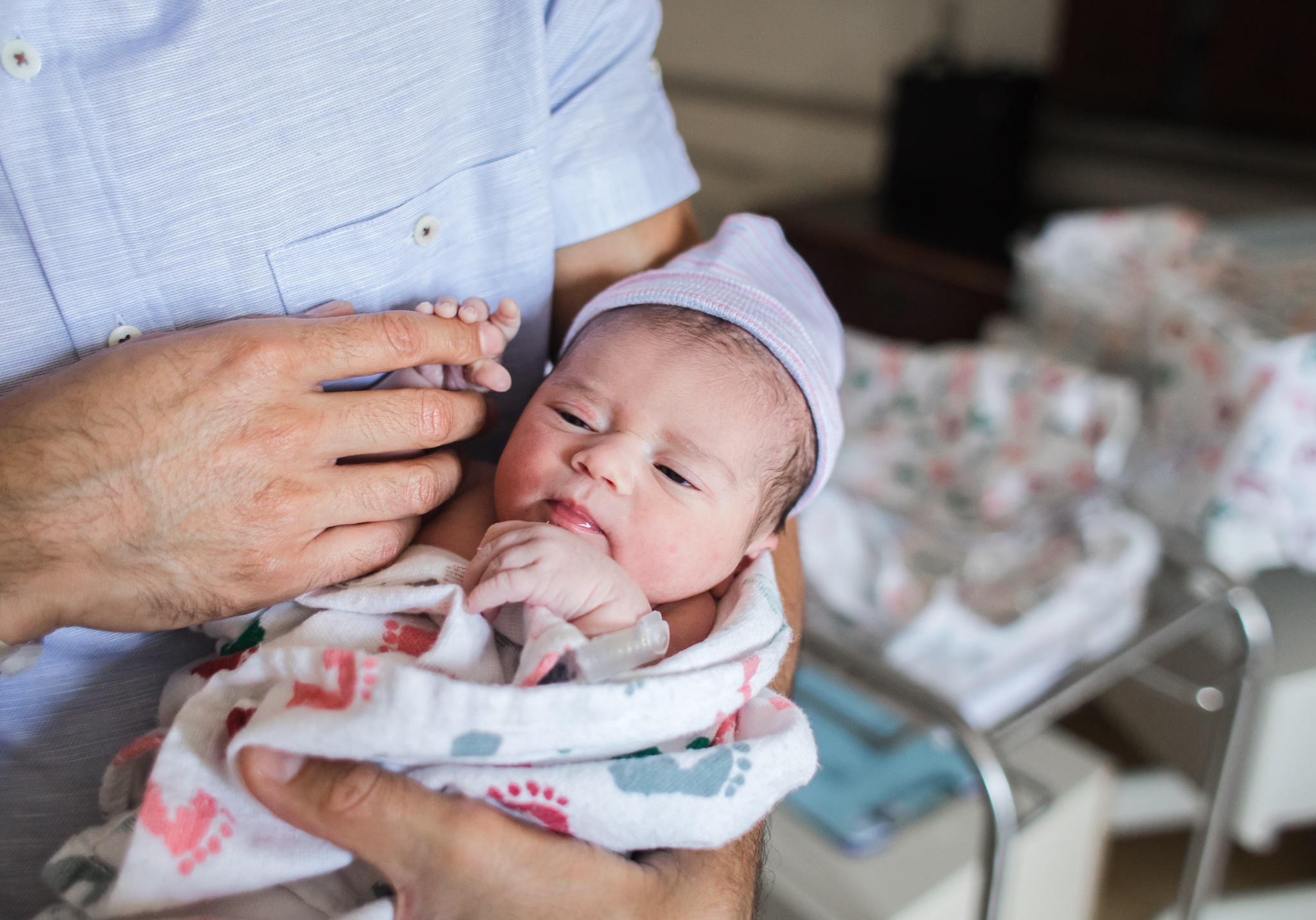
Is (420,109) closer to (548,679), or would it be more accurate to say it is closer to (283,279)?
(283,279)

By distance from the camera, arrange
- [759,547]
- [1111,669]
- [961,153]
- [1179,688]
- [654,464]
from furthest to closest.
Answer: [961,153] → [1179,688] → [1111,669] → [759,547] → [654,464]

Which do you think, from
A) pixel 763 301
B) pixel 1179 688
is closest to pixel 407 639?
pixel 763 301

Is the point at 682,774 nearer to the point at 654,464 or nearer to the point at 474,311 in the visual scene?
the point at 654,464

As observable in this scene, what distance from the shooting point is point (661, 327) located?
82 centimetres

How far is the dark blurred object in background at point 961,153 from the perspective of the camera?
112 inches

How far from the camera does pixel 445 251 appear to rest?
0.83 metres

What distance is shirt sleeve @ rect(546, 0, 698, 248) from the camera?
0.88 meters

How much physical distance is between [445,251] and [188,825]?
500 millimetres

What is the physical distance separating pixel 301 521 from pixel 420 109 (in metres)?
0.36

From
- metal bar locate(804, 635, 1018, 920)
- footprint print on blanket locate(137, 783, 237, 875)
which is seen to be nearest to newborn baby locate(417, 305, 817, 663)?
footprint print on blanket locate(137, 783, 237, 875)

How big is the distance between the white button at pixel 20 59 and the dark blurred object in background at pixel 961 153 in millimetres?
2505

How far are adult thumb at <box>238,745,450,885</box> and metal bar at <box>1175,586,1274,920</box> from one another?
1332 mm

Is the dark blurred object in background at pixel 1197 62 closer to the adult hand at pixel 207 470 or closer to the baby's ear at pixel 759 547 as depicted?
the baby's ear at pixel 759 547

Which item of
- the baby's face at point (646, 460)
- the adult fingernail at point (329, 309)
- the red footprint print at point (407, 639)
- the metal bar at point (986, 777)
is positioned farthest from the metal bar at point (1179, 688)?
the adult fingernail at point (329, 309)
